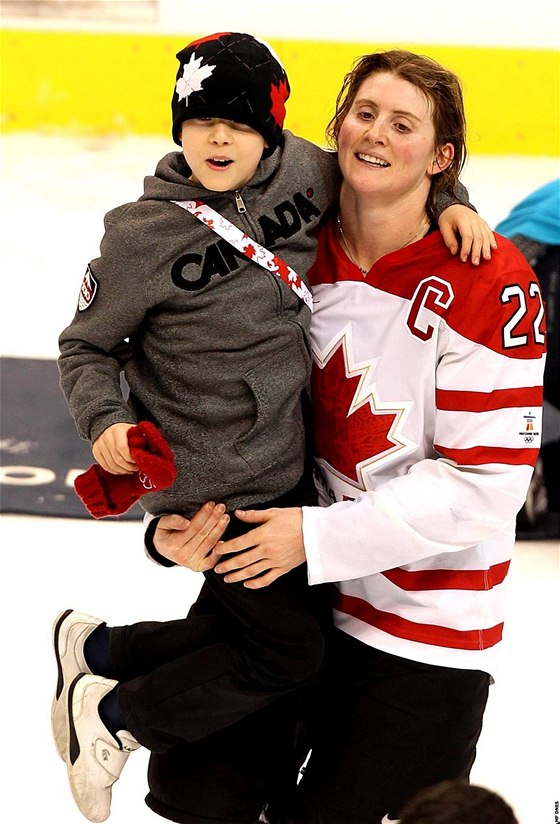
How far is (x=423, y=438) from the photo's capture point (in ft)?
5.82

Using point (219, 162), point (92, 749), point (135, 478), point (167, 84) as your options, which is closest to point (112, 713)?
point (92, 749)

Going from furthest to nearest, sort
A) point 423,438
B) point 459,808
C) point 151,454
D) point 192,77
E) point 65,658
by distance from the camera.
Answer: point 65,658 → point 423,438 → point 192,77 → point 151,454 → point 459,808

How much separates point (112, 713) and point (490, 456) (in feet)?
2.18

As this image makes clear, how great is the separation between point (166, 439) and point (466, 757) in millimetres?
626

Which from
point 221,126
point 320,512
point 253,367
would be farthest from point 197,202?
point 320,512

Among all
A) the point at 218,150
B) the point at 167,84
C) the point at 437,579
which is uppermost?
the point at 167,84

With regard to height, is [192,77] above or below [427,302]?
above

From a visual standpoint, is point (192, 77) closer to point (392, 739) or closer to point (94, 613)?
point (392, 739)

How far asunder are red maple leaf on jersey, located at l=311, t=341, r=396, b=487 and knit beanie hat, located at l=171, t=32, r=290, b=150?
345 mm

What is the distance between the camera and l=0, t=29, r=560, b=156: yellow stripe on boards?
6160 mm

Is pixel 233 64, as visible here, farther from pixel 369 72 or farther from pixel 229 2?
pixel 229 2

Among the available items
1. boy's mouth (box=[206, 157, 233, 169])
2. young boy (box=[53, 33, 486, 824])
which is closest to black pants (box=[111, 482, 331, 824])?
young boy (box=[53, 33, 486, 824])

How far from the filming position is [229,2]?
20.3 feet

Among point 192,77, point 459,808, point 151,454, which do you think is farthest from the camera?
point 192,77
